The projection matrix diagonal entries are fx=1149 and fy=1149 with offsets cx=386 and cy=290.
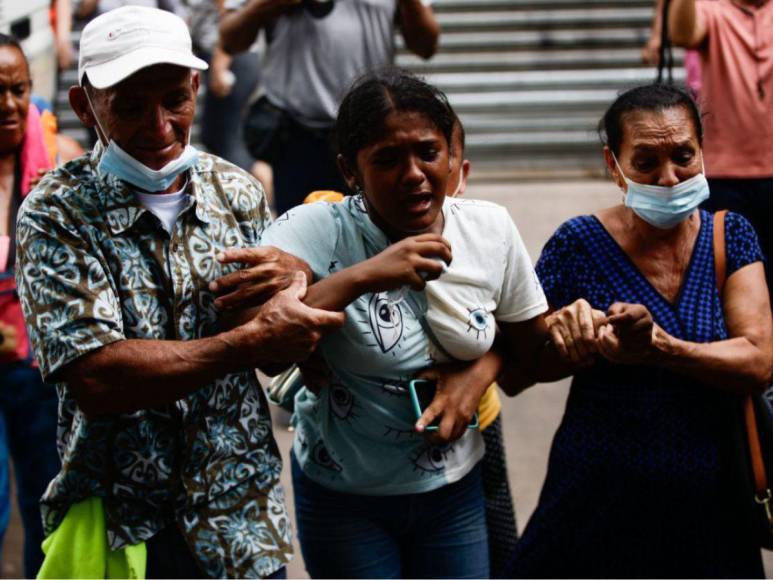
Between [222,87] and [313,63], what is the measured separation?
6.70 feet

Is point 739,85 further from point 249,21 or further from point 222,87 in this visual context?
point 222,87

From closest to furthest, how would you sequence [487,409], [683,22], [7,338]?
[487,409] → [7,338] → [683,22]

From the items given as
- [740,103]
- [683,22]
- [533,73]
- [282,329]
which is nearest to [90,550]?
[282,329]

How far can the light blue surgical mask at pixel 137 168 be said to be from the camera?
7.42 ft

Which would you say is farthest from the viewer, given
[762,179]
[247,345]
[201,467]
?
[762,179]

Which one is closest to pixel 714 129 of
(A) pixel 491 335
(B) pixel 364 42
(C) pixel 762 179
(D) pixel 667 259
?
(C) pixel 762 179

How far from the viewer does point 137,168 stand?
7.46ft

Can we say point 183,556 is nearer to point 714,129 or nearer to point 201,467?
point 201,467

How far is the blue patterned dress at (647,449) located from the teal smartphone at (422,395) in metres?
0.50

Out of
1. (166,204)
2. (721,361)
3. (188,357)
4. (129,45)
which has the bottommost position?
(721,361)

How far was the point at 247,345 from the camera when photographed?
218cm

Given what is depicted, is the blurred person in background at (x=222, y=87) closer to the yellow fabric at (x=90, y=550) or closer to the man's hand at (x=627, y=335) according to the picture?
the man's hand at (x=627, y=335)

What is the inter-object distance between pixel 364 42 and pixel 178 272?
240 cm

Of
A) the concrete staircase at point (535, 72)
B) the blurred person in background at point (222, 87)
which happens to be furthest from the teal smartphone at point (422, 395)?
the concrete staircase at point (535, 72)
